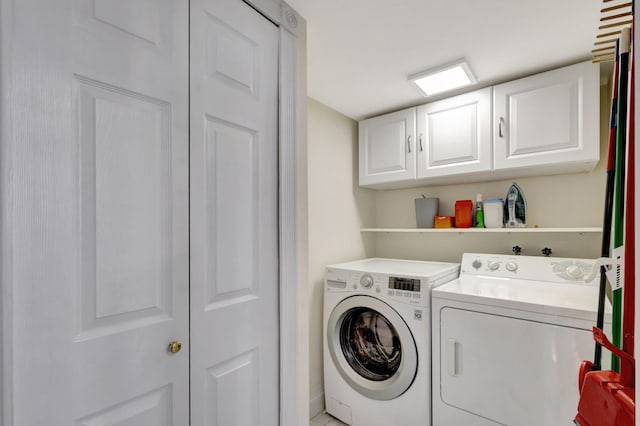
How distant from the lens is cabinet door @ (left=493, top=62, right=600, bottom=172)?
1725mm

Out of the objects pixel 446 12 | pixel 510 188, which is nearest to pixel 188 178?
pixel 446 12

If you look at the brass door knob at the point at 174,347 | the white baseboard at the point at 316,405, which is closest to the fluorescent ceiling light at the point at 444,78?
the brass door knob at the point at 174,347

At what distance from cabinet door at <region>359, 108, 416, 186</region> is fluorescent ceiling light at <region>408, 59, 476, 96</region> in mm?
310

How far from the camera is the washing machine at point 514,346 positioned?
1.42m

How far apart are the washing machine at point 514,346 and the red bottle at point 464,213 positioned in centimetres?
54

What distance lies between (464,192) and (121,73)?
2.39m

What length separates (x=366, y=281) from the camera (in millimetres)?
2047

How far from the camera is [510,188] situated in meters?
2.24

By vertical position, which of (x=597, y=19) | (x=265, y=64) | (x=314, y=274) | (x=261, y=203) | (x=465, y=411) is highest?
(x=597, y=19)

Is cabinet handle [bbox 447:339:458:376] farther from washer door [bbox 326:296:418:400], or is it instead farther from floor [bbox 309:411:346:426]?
floor [bbox 309:411:346:426]

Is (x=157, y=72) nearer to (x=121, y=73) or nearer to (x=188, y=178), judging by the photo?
(x=121, y=73)

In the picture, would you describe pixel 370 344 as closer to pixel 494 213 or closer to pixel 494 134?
pixel 494 213

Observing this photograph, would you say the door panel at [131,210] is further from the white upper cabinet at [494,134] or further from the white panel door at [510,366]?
the white upper cabinet at [494,134]

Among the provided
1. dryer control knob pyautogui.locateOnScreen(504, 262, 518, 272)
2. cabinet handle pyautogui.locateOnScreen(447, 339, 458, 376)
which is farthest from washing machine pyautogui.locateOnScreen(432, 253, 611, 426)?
dryer control knob pyautogui.locateOnScreen(504, 262, 518, 272)
